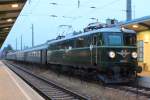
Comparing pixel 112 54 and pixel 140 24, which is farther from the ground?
pixel 140 24

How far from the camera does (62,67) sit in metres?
29.4

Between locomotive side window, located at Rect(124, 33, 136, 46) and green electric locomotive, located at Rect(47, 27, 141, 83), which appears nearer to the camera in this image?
green electric locomotive, located at Rect(47, 27, 141, 83)

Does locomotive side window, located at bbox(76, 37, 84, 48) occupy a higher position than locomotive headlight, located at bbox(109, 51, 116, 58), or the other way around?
locomotive side window, located at bbox(76, 37, 84, 48)

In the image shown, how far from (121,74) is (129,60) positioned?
2.65 feet

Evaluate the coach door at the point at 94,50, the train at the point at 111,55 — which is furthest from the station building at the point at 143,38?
the coach door at the point at 94,50

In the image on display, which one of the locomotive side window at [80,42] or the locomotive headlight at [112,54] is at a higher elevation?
the locomotive side window at [80,42]

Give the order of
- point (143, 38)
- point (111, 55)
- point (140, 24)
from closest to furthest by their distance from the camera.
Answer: point (111, 55) → point (140, 24) → point (143, 38)

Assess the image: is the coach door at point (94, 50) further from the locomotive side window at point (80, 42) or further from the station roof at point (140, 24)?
the station roof at point (140, 24)

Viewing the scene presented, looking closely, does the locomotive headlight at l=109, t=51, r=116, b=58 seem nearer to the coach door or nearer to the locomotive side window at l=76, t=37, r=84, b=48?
the coach door

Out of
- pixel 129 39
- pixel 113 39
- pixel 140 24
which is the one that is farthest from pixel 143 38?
pixel 113 39

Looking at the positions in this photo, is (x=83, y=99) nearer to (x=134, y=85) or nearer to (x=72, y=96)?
(x=72, y=96)

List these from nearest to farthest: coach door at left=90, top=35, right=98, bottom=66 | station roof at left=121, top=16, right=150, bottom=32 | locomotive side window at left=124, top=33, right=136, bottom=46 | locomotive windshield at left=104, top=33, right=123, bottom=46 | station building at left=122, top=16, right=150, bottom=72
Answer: locomotive windshield at left=104, top=33, right=123, bottom=46 → coach door at left=90, top=35, right=98, bottom=66 → locomotive side window at left=124, top=33, right=136, bottom=46 → station roof at left=121, top=16, right=150, bottom=32 → station building at left=122, top=16, right=150, bottom=72

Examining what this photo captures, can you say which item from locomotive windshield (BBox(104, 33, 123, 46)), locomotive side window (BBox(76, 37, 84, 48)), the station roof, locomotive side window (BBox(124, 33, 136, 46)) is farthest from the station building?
locomotive windshield (BBox(104, 33, 123, 46))

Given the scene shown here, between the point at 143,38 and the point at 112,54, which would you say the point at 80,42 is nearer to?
the point at 112,54
